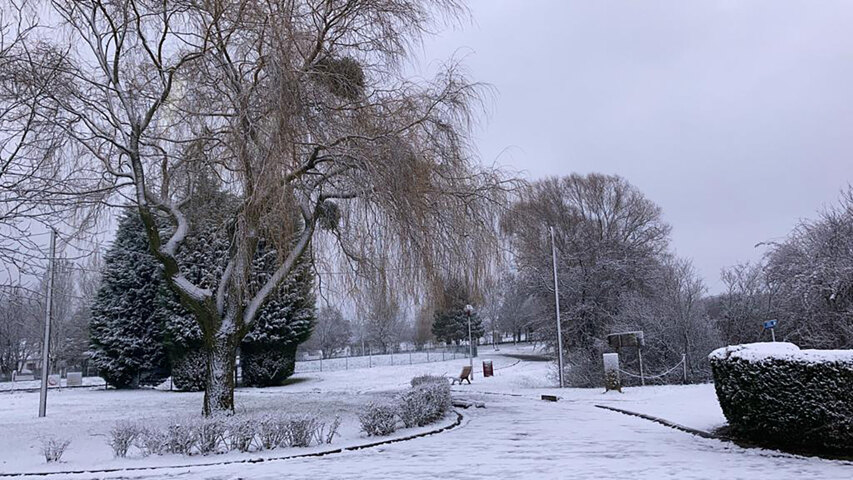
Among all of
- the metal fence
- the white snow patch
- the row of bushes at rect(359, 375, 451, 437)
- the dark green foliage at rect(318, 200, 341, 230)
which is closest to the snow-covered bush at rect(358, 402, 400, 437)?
the row of bushes at rect(359, 375, 451, 437)

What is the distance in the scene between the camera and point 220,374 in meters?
13.4

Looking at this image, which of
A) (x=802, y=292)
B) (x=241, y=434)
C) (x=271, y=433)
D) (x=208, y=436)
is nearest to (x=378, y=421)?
(x=271, y=433)

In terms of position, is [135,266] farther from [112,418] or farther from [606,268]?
[606,268]

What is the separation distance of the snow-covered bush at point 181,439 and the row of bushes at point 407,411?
113 inches

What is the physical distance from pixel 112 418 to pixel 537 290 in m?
23.7

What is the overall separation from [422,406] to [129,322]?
26.9 metres

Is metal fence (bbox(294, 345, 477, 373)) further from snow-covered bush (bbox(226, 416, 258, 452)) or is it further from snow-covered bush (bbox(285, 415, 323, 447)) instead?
snow-covered bush (bbox(226, 416, 258, 452))

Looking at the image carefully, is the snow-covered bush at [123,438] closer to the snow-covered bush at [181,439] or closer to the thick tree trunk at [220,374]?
the snow-covered bush at [181,439]

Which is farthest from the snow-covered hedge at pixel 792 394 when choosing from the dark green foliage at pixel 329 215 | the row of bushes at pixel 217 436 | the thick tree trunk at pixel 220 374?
the thick tree trunk at pixel 220 374

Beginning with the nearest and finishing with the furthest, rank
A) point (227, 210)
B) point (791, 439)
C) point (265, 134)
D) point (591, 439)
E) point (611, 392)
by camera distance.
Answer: point (791, 439), point (591, 439), point (265, 134), point (227, 210), point (611, 392)

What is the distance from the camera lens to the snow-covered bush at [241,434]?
9.63 metres

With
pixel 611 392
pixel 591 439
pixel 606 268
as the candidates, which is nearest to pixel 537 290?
pixel 606 268

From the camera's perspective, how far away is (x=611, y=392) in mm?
20594

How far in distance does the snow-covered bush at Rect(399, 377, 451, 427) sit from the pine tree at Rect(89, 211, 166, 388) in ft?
→ 80.4
